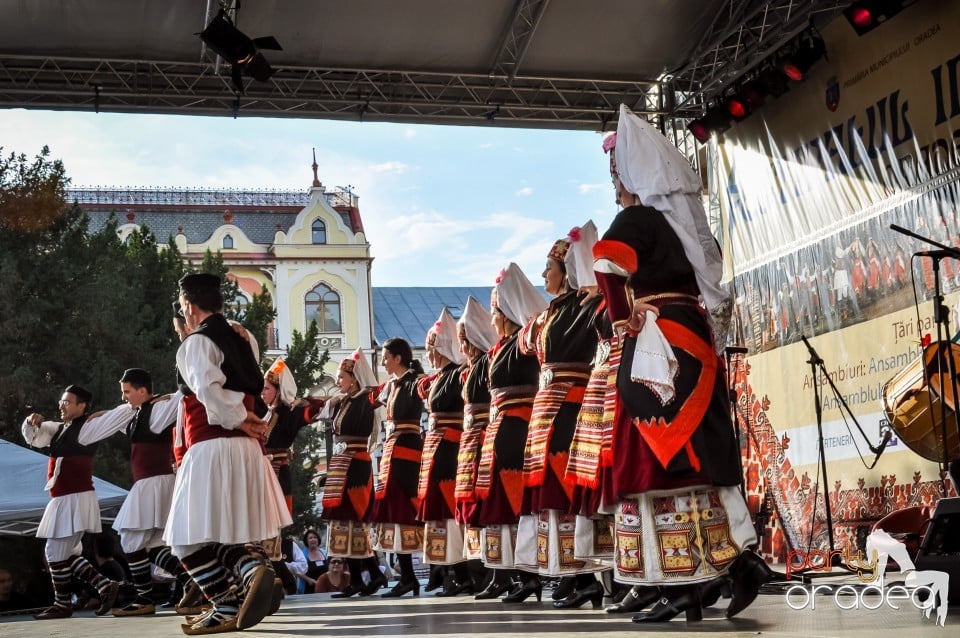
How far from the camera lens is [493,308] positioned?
256 inches

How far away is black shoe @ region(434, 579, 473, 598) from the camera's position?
7301 mm

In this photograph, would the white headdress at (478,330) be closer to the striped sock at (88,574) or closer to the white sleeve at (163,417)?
the white sleeve at (163,417)

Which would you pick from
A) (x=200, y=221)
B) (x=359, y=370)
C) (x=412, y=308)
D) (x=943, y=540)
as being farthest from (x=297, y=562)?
(x=412, y=308)

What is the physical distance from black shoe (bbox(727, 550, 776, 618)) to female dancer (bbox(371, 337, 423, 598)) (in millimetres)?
4113

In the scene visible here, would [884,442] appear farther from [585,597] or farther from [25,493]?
[25,493]

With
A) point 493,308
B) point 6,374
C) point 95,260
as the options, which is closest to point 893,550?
point 493,308

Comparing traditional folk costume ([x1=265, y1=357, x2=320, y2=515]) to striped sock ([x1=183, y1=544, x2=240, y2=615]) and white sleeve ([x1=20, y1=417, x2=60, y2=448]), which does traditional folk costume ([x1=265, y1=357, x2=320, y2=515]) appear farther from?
striped sock ([x1=183, y1=544, x2=240, y2=615])

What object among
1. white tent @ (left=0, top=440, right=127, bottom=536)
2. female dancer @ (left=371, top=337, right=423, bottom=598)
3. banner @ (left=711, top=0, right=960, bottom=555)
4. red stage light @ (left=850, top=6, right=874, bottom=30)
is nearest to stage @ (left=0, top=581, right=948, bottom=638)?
female dancer @ (left=371, top=337, right=423, bottom=598)

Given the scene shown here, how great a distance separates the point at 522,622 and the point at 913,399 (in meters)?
2.70

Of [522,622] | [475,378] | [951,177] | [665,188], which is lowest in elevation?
[522,622]

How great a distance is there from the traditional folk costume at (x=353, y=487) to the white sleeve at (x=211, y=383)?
3.62 metres

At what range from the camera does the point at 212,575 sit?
184 inches

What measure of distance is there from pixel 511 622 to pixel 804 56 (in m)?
5.45

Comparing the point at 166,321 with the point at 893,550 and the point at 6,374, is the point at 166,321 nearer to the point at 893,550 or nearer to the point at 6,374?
the point at 6,374
